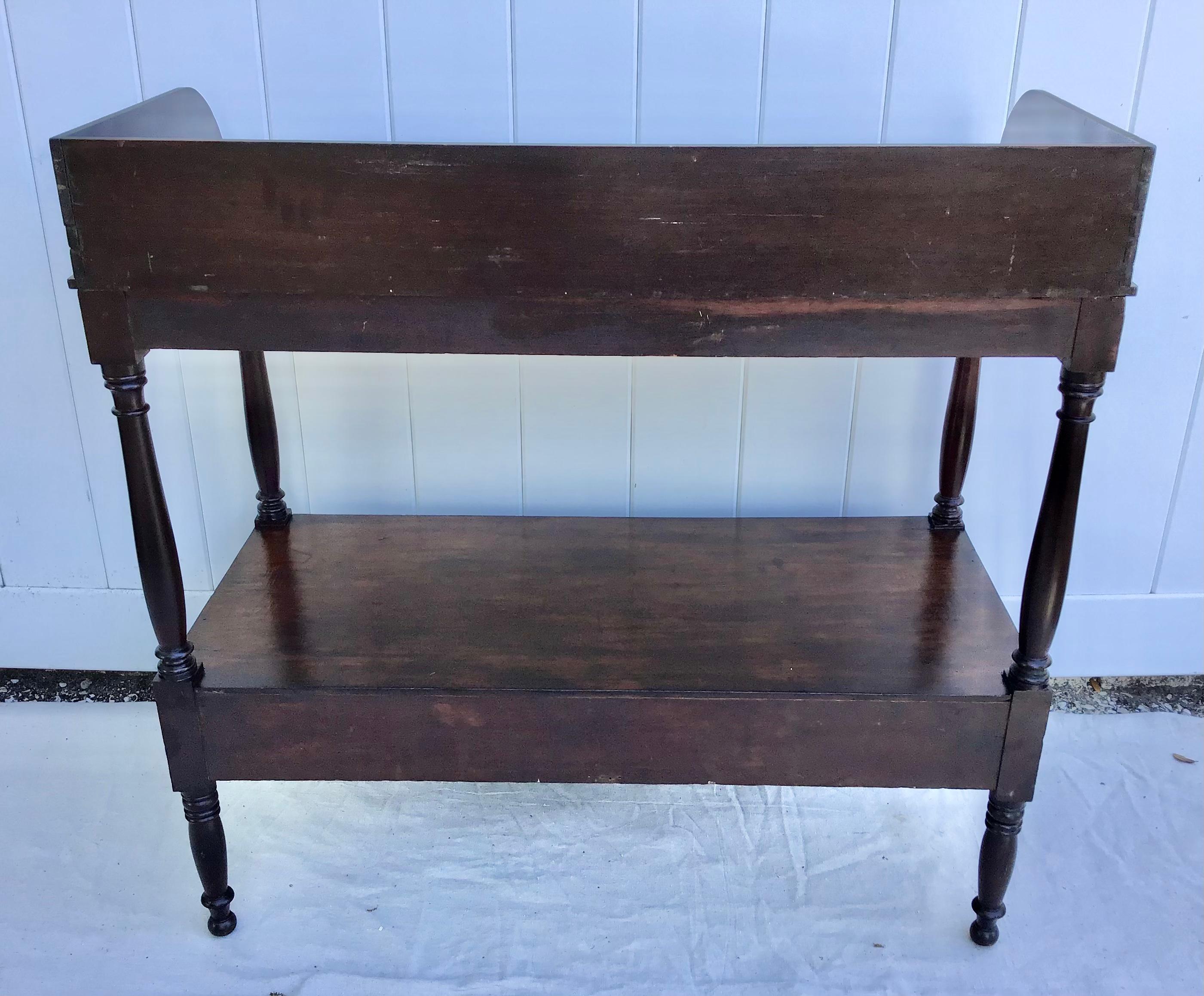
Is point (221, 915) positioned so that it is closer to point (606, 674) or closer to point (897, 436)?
point (606, 674)

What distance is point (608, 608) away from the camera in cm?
162

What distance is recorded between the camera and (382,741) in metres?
1.45

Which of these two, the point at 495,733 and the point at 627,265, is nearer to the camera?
the point at 627,265

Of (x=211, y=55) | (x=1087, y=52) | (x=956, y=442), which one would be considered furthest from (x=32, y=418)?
(x=1087, y=52)

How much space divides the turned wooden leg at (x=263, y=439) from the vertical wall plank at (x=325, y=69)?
37cm

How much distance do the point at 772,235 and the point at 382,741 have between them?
32.7 inches

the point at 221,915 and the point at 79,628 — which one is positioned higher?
the point at 79,628

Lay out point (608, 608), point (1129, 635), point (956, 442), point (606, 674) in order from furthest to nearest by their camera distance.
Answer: point (1129, 635) → point (956, 442) → point (608, 608) → point (606, 674)

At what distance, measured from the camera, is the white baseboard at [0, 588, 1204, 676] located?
2008mm

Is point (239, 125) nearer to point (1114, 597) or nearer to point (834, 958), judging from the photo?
point (834, 958)

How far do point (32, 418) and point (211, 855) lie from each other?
0.88 m

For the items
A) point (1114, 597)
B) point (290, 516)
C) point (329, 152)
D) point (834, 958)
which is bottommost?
point (834, 958)

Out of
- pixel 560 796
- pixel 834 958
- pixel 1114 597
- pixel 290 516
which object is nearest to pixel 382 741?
pixel 560 796

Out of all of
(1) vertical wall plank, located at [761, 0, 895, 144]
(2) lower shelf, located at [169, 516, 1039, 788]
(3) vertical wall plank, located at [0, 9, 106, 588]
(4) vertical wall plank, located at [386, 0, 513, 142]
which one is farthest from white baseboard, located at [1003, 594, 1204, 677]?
(3) vertical wall plank, located at [0, 9, 106, 588]
